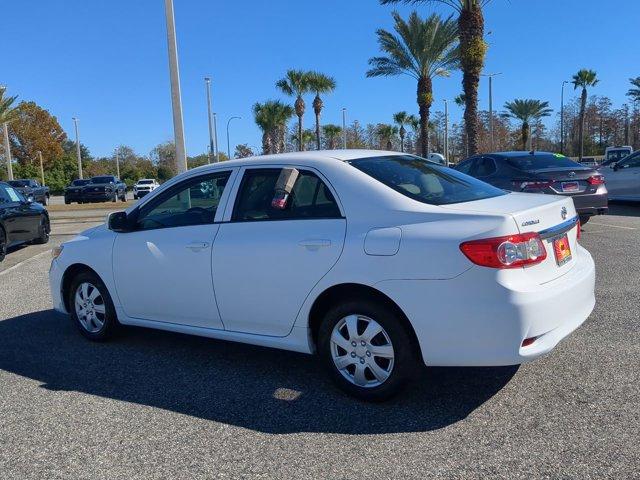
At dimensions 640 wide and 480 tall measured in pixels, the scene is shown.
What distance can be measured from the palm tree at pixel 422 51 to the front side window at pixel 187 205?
1014 inches

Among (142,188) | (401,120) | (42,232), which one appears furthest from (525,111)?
(42,232)

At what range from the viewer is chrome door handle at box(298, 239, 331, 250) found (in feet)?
13.1

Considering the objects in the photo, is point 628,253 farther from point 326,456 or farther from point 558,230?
point 326,456

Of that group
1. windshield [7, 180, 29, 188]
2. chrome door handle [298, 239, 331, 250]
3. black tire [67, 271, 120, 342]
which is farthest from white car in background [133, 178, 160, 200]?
chrome door handle [298, 239, 331, 250]

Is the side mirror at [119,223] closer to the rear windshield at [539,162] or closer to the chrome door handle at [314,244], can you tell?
the chrome door handle at [314,244]

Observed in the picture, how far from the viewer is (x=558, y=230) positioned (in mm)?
3943

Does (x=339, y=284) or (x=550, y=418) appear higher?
(x=339, y=284)

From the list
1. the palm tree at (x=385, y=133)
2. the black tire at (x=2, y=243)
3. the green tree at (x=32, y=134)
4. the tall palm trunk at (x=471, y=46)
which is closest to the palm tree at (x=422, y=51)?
the tall palm trunk at (x=471, y=46)

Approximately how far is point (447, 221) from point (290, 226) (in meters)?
1.13

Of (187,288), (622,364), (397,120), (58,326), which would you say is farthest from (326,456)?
(397,120)

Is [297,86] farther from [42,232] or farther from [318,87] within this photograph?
[42,232]

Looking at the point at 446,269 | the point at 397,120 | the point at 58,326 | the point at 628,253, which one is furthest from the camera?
the point at 397,120

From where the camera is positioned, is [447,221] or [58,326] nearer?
[447,221]

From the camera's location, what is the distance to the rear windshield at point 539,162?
10516 millimetres
